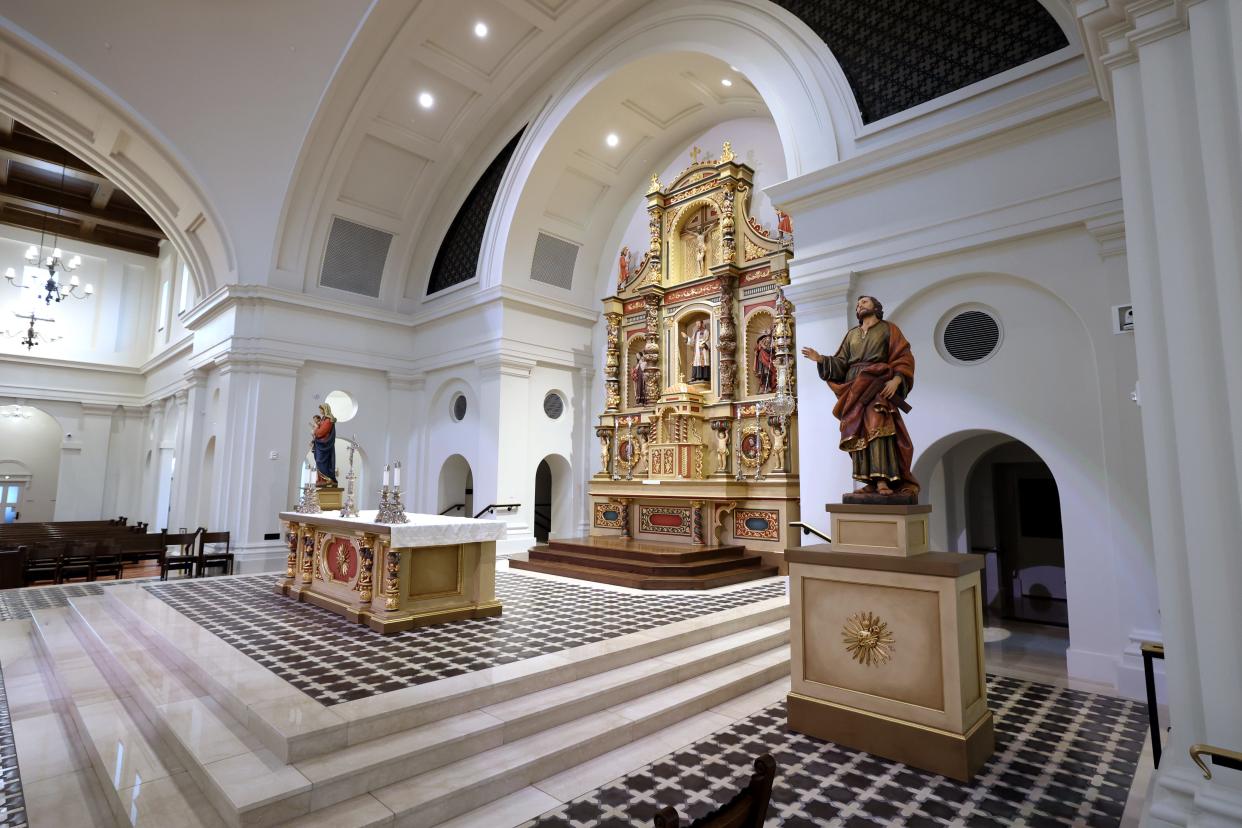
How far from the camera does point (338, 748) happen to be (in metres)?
3.71

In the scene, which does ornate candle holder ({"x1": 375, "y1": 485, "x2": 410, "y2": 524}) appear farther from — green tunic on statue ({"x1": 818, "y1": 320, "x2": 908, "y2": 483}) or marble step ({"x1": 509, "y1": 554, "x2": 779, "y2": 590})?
green tunic on statue ({"x1": 818, "y1": 320, "x2": 908, "y2": 483})

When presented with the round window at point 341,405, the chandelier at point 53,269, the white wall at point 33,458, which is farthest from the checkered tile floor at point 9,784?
the white wall at point 33,458

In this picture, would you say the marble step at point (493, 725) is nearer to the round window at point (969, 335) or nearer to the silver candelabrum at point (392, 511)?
the silver candelabrum at point (392, 511)

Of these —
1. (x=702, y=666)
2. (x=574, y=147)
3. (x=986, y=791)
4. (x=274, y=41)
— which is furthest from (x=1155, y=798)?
(x=274, y=41)

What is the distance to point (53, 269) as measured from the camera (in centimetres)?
1655

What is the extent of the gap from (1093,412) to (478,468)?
10.00 metres

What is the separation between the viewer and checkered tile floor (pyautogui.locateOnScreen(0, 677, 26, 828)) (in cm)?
346

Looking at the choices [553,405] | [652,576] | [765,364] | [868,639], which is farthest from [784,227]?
[868,639]

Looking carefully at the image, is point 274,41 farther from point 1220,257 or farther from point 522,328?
point 1220,257

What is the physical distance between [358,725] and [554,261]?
1098cm

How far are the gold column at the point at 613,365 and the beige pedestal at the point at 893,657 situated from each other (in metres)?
8.57

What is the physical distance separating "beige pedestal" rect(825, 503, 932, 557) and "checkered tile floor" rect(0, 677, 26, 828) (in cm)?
503

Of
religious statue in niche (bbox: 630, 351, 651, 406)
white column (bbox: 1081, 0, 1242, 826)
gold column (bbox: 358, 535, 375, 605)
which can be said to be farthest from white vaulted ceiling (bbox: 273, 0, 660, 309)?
white column (bbox: 1081, 0, 1242, 826)

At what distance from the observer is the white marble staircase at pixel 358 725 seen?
3.35 meters
